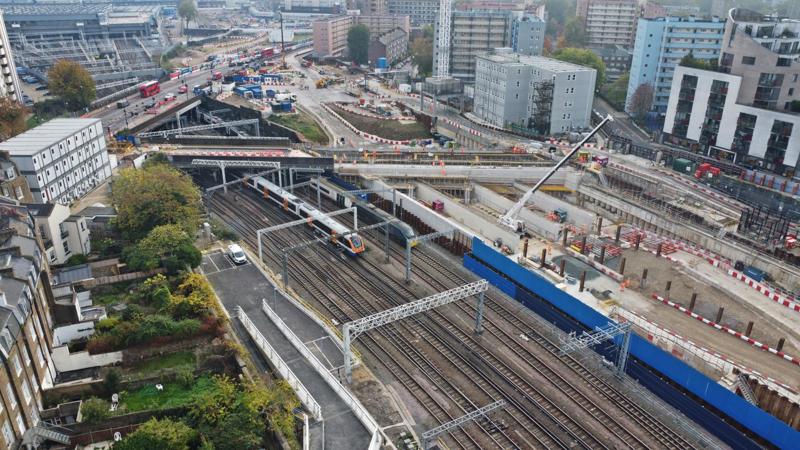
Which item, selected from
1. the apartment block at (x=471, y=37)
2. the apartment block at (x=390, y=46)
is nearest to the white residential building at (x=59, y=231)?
the apartment block at (x=471, y=37)

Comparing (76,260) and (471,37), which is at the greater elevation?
(471,37)

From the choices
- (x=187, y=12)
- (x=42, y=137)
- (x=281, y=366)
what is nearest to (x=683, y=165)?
(x=281, y=366)

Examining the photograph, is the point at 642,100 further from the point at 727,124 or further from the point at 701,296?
the point at 701,296

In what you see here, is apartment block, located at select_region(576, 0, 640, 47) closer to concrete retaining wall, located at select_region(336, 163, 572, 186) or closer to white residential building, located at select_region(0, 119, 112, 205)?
concrete retaining wall, located at select_region(336, 163, 572, 186)

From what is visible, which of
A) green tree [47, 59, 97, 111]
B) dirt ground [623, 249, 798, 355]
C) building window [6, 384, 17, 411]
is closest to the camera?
building window [6, 384, 17, 411]

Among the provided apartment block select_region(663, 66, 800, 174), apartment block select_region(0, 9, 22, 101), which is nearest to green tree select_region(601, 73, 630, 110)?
apartment block select_region(663, 66, 800, 174)

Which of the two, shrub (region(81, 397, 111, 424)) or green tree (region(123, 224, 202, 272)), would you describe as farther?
green tree (region(123, 224, 202, 272))

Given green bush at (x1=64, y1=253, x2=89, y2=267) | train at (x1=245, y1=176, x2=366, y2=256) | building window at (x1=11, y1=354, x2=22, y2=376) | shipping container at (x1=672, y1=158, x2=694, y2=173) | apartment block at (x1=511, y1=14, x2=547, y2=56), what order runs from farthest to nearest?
apartment block at (x1=511, y1=14, x2=547, y2=56), shipping container at (x1=672, y1=158, x2=694, y2=173), train at (x1=245, y1=176, x2=366, y2=256), green bush at (x1=64, y1=253, x2=89, y2=267), building window at (x1=11, y1=354, x2=22, y2=376)
